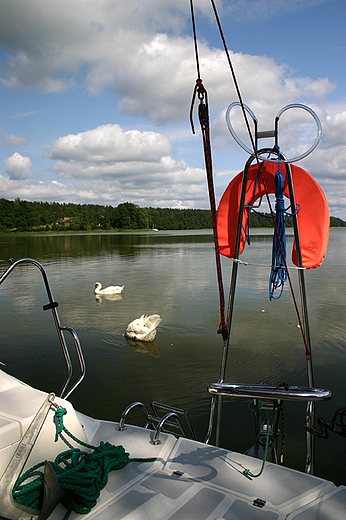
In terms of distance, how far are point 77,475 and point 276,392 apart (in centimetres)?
120

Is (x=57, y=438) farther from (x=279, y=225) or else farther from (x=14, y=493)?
(x=279, y=225)

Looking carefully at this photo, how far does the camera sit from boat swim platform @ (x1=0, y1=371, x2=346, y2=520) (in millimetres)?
1769

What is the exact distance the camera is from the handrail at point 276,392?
2.02 meters

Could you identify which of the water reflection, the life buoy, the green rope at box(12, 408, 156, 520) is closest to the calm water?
the water reflection

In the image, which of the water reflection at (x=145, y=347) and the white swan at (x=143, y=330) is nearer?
the water reflection at (x=145, y=347)

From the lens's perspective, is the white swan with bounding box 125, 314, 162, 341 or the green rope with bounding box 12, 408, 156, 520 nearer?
the green rope with bounding box 12, 408, 156, 520

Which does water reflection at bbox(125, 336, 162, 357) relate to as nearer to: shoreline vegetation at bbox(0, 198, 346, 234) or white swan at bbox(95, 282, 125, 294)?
white swan at bbox(95, 282, 125, 294)

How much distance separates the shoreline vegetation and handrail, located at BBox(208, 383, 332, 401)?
82.4 m

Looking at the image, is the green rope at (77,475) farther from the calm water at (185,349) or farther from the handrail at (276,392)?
the calm water at (185,349)

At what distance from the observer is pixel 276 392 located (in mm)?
2068

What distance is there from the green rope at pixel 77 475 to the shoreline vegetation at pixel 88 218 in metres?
82.0

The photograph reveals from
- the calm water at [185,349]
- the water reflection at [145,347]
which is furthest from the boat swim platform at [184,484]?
the water reflection at [145,347]

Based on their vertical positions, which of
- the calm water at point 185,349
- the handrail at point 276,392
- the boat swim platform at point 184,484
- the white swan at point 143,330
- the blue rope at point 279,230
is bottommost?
the calm water at point 185,349

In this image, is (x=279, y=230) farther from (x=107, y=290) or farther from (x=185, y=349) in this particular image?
(x=107, y=290)
